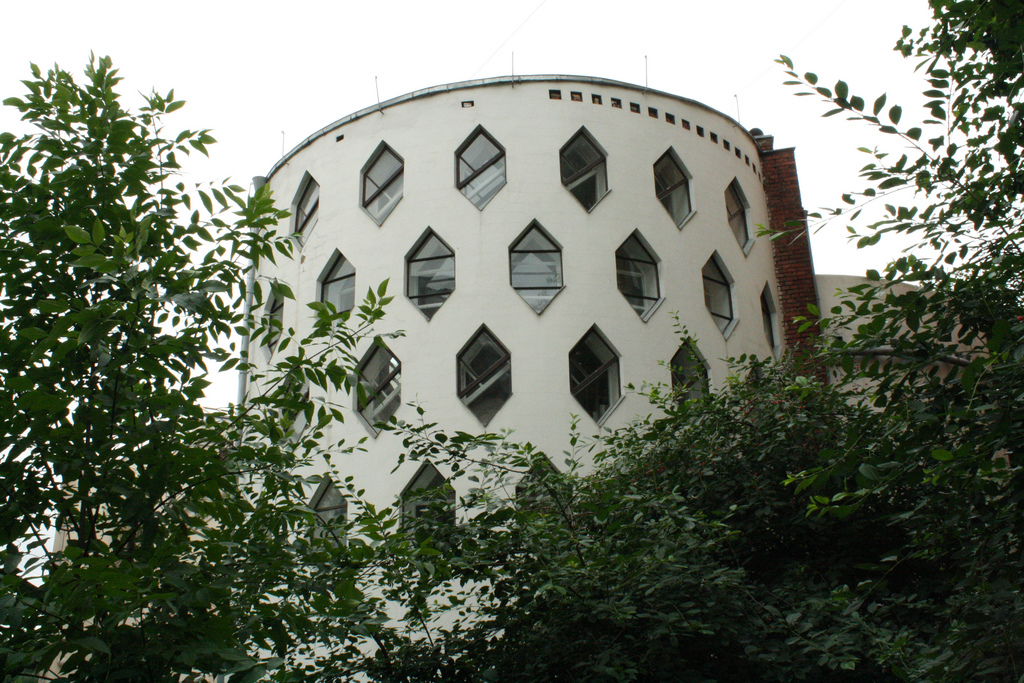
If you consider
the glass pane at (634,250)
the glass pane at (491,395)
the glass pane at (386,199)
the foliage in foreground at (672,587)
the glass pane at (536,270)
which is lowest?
the foliage in foreground at (672,587)

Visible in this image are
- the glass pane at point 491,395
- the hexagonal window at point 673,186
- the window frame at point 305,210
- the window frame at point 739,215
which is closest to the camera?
the glass pane at point 491,395

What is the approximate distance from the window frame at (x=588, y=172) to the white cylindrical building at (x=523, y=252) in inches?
0.9

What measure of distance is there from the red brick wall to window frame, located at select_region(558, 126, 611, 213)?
2.77 meters

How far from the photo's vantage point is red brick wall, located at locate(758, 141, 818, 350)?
11.0 metres

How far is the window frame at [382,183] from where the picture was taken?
9586 millimetres

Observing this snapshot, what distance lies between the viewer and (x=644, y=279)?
9398 millimetres

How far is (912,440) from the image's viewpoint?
2938 mm

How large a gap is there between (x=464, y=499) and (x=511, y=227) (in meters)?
4.53

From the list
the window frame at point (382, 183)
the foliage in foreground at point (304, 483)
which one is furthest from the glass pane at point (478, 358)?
the foliage in foreground at point (304, 483)

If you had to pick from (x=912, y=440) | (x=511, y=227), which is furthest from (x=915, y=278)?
(x=511, y=227)

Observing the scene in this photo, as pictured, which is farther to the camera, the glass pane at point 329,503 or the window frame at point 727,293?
the window frame at point 727,293

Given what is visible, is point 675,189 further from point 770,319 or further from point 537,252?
point 770,319

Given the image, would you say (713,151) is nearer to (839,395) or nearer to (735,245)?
(735,245)

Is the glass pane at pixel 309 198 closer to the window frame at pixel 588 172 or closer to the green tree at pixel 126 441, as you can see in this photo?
the window frame at pixel 588 172
